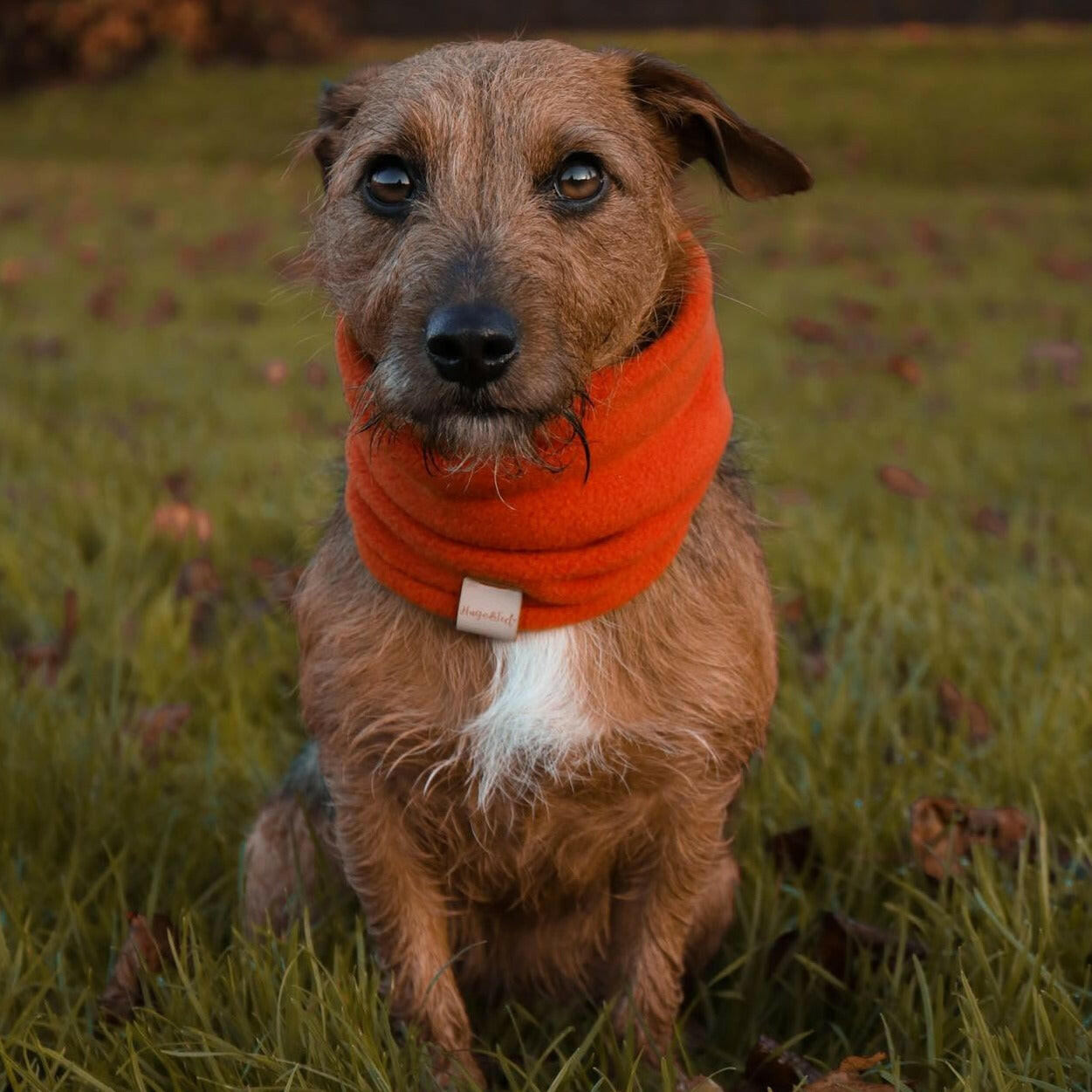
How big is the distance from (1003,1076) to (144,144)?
1993 centimetres

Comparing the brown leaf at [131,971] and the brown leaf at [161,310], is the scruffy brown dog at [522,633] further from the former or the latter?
the brown leaf at [161,310]

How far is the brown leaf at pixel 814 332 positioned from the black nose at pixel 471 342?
672cm

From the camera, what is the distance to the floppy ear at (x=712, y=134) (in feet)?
7.54

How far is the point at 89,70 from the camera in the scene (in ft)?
77.3

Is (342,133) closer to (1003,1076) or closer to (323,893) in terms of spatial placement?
(323,893)

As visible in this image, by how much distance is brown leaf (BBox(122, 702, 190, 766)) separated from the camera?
10.6 feet


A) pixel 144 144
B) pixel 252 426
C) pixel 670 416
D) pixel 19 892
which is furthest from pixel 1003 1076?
pixel 144 144

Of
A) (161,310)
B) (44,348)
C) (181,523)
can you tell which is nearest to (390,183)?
(181,523)

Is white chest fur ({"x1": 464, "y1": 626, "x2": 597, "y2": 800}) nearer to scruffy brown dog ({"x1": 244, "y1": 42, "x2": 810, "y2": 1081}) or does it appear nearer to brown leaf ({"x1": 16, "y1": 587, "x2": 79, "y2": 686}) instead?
scruffy brown dog ({"x1": 244, "y1": 42, "x2": 810, "y2": 1081})

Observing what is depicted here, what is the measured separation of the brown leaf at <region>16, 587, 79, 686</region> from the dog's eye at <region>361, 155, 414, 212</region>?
1.89 metres

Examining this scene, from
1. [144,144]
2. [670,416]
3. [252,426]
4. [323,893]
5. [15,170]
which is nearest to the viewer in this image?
[670,416]

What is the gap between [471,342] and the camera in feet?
6.20

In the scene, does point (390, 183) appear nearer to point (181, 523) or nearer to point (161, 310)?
point (181, 523)

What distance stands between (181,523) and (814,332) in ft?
16.9
